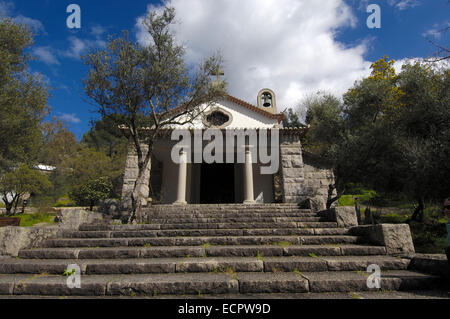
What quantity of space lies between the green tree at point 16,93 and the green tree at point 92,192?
462 cm

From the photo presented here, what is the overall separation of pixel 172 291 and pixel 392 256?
12.4ft

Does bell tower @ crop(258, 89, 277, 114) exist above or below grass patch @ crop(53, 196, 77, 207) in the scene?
above

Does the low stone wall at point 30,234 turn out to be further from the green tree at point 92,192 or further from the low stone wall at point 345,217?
the green tree at point 92,192

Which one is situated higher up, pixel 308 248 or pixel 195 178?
pixel 195 178

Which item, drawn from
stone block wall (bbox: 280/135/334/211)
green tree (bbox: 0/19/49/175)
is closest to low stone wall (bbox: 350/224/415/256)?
stone block wall (bbox: 280/135/334/211)

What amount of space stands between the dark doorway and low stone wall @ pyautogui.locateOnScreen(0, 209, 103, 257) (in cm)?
893

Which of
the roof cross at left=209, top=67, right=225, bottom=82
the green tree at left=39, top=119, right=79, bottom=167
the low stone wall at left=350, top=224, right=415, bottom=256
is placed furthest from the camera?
the green tree at left=39, top=119, right=79, bottom=167

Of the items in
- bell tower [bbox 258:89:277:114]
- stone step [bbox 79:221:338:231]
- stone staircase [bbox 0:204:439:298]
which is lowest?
stone staircase [bbox 0:204:439:298]

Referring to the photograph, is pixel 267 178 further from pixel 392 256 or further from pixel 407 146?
pixel 392 256

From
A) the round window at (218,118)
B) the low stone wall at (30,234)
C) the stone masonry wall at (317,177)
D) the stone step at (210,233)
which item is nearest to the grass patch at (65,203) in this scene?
the round window at (218,118)

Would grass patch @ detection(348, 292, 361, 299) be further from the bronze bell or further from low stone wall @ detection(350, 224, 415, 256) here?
the bronze bell

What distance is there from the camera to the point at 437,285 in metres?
3.03

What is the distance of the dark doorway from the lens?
1480 centimetres
